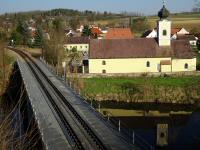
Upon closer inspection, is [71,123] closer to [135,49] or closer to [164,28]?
[135,49]

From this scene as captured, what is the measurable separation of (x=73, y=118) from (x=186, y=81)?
24.6m

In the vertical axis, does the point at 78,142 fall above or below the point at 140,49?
below

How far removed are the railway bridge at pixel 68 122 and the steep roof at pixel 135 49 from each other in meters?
15.2

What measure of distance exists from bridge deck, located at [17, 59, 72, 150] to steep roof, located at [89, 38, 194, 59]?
611 inches

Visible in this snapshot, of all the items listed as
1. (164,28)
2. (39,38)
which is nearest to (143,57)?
(164,28)

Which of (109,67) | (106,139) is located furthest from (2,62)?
(106,139)

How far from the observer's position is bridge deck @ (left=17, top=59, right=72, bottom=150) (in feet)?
59.9

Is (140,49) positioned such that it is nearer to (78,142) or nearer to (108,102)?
(108,102)

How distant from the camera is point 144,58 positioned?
50531 mm

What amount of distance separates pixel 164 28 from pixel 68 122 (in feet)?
103

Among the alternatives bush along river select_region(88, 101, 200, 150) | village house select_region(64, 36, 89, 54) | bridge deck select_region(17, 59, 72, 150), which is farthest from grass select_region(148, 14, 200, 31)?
bridge deck select_region(17, 59, 72, 150)

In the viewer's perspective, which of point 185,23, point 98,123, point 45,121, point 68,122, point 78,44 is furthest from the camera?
point 185,23

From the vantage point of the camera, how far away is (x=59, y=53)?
55.7 metres

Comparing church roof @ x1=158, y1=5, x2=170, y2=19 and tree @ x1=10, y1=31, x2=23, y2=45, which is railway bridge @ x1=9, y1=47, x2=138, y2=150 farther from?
tree @ x1=10, y1=31, x2=23, y2=45
